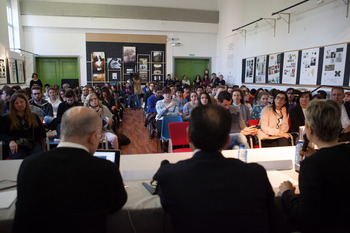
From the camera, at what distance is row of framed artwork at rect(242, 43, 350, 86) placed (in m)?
6.75

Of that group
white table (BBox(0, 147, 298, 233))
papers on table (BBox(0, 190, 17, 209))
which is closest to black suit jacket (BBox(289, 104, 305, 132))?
white table (BBox(0, 147, 298, 233))

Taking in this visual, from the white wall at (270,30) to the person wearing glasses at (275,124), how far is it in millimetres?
4028

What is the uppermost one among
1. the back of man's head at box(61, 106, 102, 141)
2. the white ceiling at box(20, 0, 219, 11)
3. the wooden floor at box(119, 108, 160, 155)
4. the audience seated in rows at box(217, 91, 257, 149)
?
the white ceiling at box(20, 0, 219, 11)

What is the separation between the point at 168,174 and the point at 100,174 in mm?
325

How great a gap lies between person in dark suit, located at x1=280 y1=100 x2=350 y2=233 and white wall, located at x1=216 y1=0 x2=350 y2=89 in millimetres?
6502

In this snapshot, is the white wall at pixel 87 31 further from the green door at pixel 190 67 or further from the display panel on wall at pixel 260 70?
the display panel on wall at pixel 260 70

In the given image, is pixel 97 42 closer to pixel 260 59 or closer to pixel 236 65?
pixel 236 65

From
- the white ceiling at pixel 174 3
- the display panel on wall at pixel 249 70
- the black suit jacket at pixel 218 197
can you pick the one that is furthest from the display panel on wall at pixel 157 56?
the black suit jacket at pixel 218 197

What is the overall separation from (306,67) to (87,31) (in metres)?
10.8

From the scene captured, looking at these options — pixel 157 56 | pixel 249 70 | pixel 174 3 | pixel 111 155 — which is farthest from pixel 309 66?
pixel 174 3

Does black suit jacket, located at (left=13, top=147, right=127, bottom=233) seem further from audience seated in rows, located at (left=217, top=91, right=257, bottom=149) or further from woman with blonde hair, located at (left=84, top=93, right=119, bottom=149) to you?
woman with blonde hair, located at (left=84, top=93, right=119, bottom=149)

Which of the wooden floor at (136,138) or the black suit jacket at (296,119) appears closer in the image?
the black suit jacket at (296,119)

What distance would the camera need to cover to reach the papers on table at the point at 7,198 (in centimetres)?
153

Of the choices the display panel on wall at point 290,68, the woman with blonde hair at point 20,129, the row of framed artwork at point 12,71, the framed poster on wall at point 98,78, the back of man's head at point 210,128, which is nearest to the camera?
the back of man's head at point 210,128
